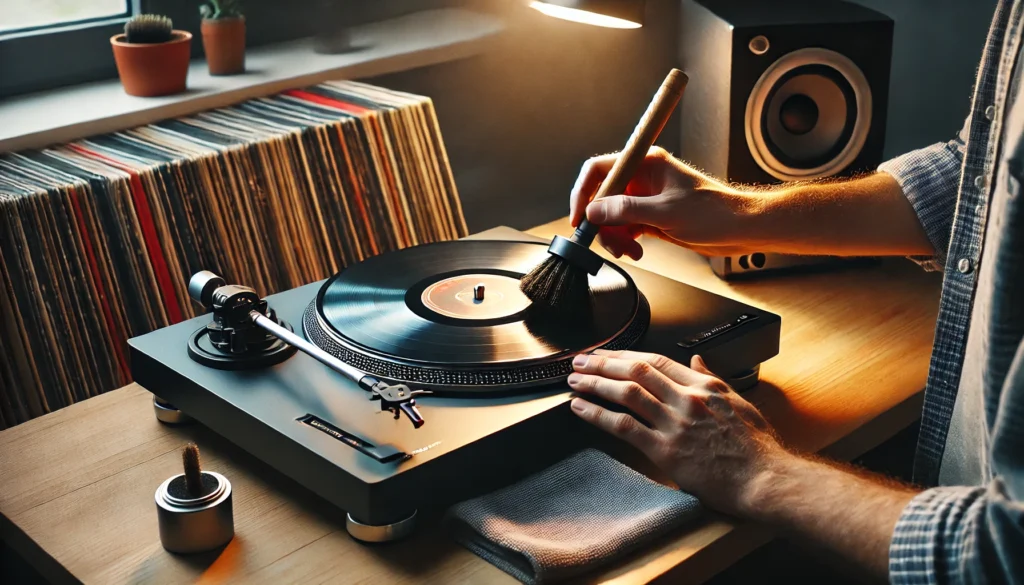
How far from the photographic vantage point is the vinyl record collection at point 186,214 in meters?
1.32

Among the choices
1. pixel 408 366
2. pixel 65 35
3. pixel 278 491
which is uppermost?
pixel 65 35

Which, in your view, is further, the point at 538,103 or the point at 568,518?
the point at 538,103

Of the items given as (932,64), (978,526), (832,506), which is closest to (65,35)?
(832,506)

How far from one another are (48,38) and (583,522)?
3.72ft

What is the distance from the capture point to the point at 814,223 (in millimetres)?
1449

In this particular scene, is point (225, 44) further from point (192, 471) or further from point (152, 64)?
point (192, 471)

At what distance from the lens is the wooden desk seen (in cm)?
98

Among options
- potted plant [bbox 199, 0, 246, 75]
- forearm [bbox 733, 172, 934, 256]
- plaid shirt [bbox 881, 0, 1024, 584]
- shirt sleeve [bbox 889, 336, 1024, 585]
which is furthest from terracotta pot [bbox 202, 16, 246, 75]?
shirt sleeve [bbox 889, 336, 1024, 585]

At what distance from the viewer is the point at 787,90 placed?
1.69 m

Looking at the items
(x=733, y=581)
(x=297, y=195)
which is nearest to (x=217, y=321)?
(x=297, y=195)

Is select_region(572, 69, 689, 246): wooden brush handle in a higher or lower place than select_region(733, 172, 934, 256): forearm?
higher

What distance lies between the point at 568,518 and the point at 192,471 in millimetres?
349

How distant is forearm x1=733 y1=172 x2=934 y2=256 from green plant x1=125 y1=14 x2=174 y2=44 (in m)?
0.90

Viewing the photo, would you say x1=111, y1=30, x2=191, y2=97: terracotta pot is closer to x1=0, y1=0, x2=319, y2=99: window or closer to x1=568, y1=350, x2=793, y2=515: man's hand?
x1=0, y1=0, x2=319, y2=99: window
